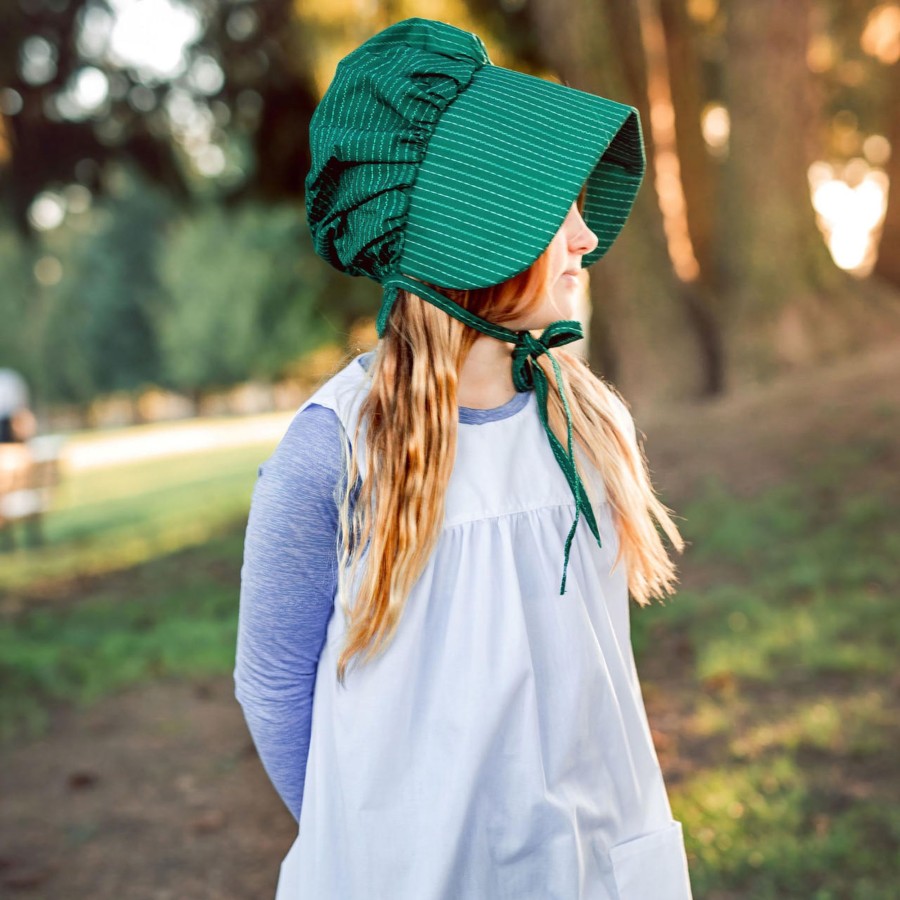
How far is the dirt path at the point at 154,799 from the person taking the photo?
3662 mm

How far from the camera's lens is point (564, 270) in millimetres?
1707

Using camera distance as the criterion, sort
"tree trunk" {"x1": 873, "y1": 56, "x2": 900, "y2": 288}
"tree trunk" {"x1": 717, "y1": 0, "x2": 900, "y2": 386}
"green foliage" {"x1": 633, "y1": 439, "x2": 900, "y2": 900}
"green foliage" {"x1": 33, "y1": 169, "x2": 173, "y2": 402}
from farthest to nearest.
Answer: "green foliage" {"x1": 33, "y1": 169, "x2": 173, "y2": 402}
"tree trunk" {"x1": 873, "y1": 56, "x2": 900, "y2": 288}
"tree trunk" {"x1": 717, "y1": 0, "x2": 900, "y2": 386}
"green foliage" {"x1": 633, "y1": 439, "x2": 900, "y2": 900}

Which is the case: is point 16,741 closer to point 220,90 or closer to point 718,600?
point 718,600

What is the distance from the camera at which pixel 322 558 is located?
5.35ft

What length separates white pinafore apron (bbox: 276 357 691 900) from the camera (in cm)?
155

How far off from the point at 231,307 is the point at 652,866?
31.6 meters

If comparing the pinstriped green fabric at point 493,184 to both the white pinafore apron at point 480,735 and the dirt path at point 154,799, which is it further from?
the dirt path at point 154,799

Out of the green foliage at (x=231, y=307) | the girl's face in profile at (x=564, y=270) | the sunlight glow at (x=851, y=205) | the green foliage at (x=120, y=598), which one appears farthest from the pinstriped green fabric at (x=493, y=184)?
the green foliage at (x=231, y=307)

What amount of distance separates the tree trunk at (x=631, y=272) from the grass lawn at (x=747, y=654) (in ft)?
3.32

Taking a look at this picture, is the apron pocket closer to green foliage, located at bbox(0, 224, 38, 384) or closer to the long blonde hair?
the long blonde hair

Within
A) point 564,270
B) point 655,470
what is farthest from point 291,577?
point 655,470

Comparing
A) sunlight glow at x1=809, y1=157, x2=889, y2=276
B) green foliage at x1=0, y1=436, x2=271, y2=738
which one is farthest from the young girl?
sunlight glow at x1=809, y1=157, x2=889, y2=276

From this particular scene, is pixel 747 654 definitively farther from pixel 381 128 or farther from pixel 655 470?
pixel 381 128

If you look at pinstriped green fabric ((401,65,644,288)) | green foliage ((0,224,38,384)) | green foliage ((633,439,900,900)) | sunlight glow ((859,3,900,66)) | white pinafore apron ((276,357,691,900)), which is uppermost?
sunlight glow ((859,3,900,66))
